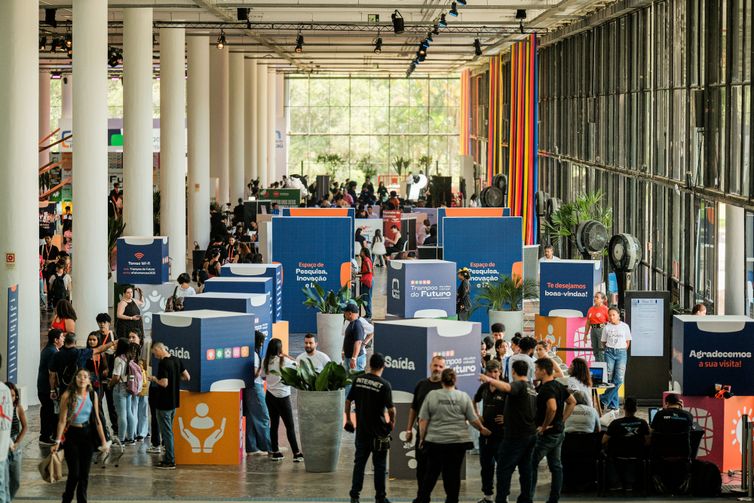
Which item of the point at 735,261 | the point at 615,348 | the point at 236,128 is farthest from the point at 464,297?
the point at 236,128

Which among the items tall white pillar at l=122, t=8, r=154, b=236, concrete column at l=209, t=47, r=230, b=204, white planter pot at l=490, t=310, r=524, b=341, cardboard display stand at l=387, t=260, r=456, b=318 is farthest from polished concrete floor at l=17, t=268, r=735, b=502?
concrete column at l=209, t=47, r=230, b=204

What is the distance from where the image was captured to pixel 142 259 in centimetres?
1956

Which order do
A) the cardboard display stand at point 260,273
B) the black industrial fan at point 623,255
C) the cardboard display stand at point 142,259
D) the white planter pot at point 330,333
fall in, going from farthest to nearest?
the cardboard display stand at point 142,259
the white planter pot at point 330,333
the black industrial fan at point 623,255
the cardboard display stand at point 260,273

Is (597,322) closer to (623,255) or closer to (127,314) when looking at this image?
(623,255)

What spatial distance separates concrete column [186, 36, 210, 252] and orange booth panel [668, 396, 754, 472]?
2340 centimetres

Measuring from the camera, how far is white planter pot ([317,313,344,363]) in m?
17.5

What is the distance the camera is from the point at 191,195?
33.3 meters

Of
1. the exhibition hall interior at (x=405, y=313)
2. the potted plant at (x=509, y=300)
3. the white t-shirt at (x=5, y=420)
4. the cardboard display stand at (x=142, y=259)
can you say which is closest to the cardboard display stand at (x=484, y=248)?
the exhibition hall interior at (x=405, y=313)

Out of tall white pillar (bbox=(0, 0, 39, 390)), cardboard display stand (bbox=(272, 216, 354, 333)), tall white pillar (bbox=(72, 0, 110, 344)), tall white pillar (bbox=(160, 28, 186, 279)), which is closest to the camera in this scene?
tall white pillar (bbox=(0, 0, 39, 390))

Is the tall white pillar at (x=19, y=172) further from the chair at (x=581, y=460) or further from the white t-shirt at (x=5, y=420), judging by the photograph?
the chair at (x=581, y=460)

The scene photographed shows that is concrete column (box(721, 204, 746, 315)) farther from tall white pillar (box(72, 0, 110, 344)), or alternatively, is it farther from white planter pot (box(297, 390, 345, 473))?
tall white pillar (box(72, 0, 110, 344))

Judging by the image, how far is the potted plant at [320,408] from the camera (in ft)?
36.2

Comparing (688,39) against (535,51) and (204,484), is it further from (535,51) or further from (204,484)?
(535,51)

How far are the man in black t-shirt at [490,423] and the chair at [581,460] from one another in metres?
0.75
